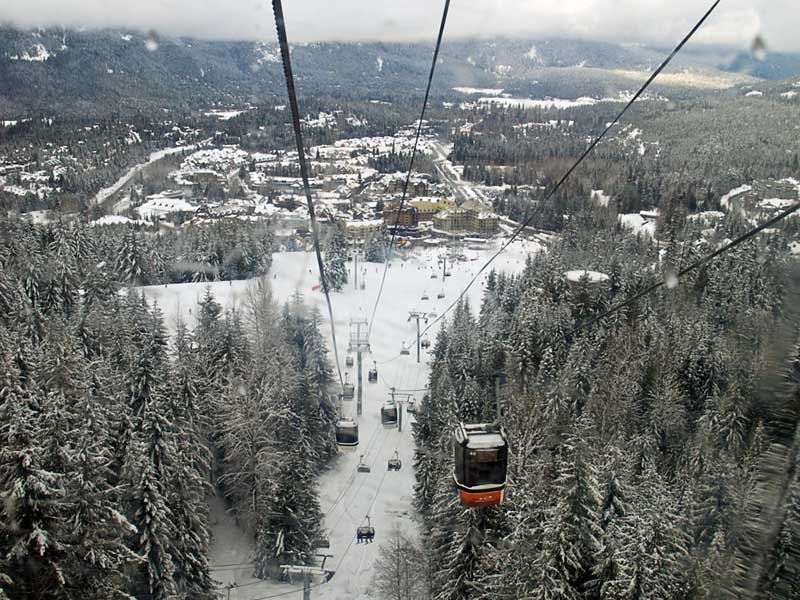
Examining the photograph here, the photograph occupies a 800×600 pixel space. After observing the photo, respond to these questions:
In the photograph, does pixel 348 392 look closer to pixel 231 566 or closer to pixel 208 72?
pixel 231 566

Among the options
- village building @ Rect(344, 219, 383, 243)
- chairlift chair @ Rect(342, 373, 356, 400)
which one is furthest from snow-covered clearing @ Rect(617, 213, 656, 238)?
chairlift chair @ Rect(342, 373, 356, 400)

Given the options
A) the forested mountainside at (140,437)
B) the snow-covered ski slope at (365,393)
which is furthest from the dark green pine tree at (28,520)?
the snow-covered ski slope at (365,393)

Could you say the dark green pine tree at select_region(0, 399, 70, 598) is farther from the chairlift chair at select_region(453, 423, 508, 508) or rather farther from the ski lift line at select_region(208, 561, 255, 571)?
the ski lift line at select_region(208, 561, 255, 571)

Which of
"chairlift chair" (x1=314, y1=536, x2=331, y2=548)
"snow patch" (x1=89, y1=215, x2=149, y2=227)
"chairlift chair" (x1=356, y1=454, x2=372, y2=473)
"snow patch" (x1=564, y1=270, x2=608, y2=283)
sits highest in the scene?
"snow patch" (x1=564, y1=270, x2=608, y2=283)

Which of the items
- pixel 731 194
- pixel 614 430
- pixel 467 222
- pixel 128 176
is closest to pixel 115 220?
pixel 128 176

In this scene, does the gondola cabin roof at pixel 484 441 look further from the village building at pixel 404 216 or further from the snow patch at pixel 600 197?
the village building at pixel 404 216

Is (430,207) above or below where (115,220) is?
below
